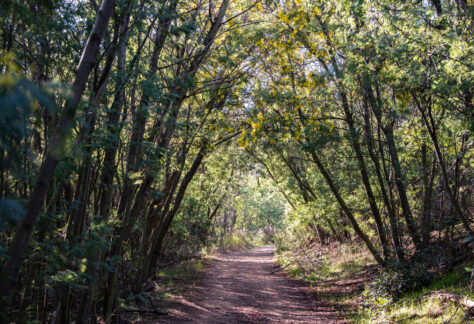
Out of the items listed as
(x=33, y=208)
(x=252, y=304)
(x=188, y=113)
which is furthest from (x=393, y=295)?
(x=33, y=208)

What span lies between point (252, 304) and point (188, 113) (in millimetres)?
4737

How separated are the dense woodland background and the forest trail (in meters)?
1.42

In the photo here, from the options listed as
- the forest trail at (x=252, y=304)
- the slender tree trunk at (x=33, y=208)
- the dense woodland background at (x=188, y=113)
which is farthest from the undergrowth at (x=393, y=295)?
the slender tree trunk at (x=33, y=208)

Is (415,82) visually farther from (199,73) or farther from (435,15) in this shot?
(199,73)

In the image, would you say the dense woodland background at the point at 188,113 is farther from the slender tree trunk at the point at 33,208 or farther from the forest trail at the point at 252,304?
the forest trail at the point at 252,304

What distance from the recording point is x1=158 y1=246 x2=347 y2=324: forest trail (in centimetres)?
618

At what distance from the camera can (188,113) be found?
235 inches

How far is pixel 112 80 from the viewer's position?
3498 millimetres

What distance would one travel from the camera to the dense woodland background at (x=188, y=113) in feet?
8.77

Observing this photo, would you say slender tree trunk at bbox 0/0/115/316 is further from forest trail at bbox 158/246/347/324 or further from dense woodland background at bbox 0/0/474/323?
forest trail at bbox 158/246/347/324

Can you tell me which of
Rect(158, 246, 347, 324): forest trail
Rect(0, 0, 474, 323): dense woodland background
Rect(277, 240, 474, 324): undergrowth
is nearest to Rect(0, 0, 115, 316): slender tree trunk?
Rect(0, 0, 474, 323): dense woodland background

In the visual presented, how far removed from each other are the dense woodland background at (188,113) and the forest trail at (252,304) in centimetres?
142

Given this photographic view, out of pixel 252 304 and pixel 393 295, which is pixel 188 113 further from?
pixel 393 295

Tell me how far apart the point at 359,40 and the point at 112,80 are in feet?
15.5
